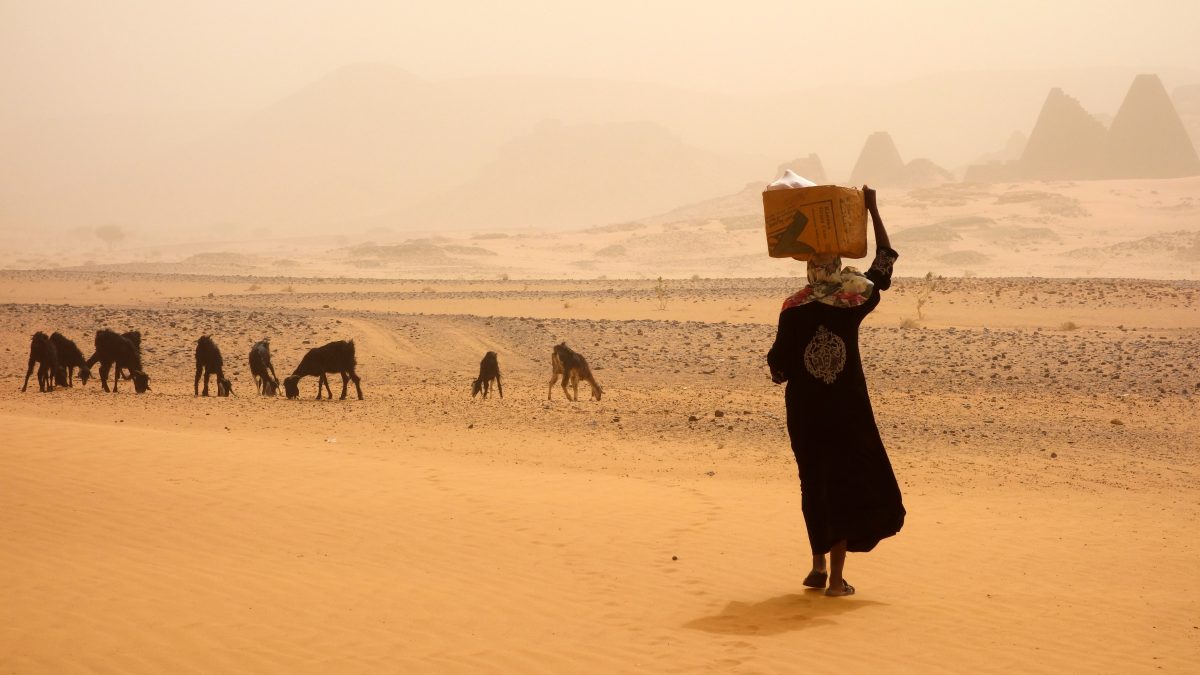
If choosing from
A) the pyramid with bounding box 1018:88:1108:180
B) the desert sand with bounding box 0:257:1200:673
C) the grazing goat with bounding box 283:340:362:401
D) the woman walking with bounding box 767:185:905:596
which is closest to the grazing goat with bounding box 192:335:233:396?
the desert sand with bounding box 0:257:1200:673

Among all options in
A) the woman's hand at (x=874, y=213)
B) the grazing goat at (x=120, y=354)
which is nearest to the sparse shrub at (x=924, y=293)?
the grazing goat at (x=120, y=354)

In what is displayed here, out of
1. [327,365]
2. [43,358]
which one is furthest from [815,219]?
[43,358]

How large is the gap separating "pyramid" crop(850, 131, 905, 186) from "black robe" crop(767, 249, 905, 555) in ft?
427

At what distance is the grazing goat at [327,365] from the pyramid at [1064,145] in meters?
113

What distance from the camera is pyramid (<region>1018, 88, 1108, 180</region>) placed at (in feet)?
396

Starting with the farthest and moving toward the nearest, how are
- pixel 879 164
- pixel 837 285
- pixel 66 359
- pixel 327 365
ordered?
1. pixel 879 164
2. pixel 66 359
3. pixel 327 365
4. pixel 837 285

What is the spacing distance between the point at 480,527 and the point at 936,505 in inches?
194

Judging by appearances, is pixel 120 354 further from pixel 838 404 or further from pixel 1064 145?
pixel 1064 145

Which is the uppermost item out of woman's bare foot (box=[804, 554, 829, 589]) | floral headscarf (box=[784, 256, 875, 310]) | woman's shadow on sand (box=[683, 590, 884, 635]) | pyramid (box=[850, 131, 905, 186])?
pyramid (box=[850, 131, 905, 186])

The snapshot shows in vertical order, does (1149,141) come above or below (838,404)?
above

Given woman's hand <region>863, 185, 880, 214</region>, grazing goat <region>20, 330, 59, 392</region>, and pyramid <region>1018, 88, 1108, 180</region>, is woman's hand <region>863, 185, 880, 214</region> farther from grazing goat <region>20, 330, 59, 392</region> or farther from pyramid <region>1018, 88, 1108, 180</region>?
pyramid <region>1018, 88, 1108, 180</region>

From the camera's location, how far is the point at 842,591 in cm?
791

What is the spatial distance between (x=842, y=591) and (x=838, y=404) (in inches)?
51.4

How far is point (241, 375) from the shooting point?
23938 millimetres
